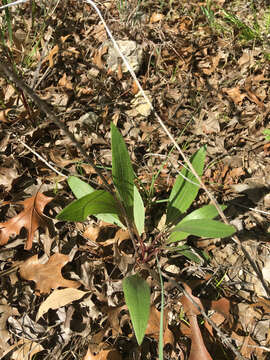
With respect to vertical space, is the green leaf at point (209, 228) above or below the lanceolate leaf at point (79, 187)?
below

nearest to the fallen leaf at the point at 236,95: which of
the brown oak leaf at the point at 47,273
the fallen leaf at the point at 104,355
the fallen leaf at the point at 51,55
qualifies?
the fallen leaf at the point at 51,55

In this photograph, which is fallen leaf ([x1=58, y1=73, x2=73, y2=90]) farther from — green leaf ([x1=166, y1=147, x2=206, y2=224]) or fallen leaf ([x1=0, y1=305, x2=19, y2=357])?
fallen leaf ([x1=0, y1=305, x2=19, y2=357])

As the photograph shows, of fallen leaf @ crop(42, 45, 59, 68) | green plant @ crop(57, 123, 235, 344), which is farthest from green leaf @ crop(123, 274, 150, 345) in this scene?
fallen leaf @ crop(42, 45, 59, 68)

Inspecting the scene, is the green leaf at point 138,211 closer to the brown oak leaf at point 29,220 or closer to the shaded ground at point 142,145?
the shaded ground at point 142,145

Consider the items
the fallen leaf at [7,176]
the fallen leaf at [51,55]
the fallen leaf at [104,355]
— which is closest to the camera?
the fallen leaf at [104,355]

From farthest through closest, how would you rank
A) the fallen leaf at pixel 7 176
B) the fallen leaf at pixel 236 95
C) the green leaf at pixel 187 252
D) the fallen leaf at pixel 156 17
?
1. the fallen leaf at pixel 156 17
2. the fallen leaf at pixel 236 95
3. the fallen leaf at pixel 7 176
4. the green leaf at pixel 187 252
